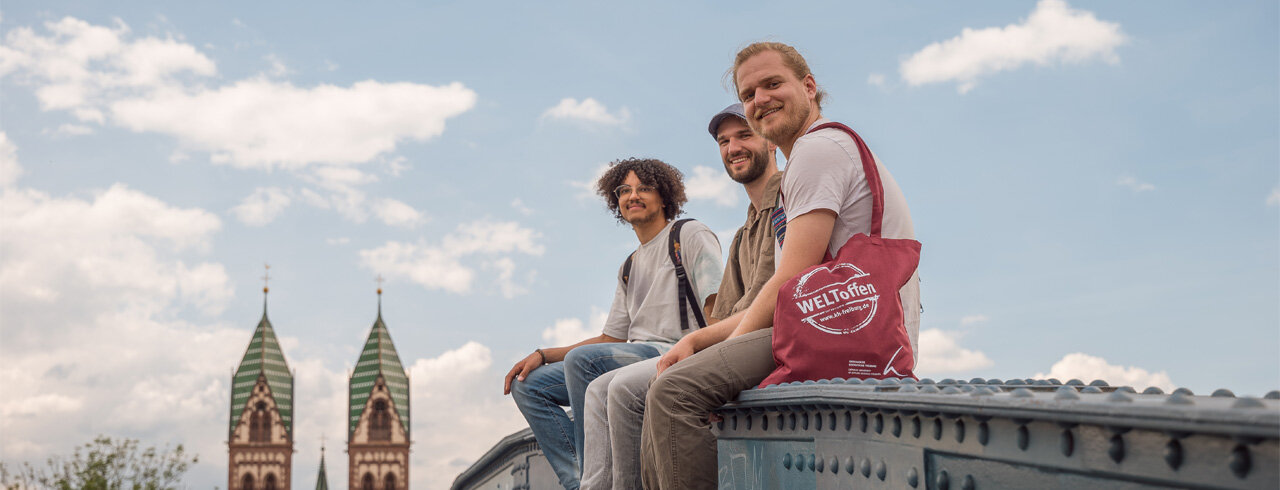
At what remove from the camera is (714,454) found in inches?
114

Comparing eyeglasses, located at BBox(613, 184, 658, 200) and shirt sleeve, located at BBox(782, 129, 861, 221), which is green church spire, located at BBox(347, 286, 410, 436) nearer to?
eyeglasses, located at BBox(613, 184, 658, 200)

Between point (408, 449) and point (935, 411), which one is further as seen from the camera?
point (408, 449)

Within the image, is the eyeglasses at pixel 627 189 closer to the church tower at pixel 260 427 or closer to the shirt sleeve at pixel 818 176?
the shirt sleeve at pixel 818 176

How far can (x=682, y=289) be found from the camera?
4.29 metres

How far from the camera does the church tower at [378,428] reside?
6788 cm

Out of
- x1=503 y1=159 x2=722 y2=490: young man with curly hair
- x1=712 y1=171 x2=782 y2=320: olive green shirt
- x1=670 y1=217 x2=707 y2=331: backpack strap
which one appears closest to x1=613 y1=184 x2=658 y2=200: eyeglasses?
x1=503 y1=159 x2=722 y2=490: young man with curly hair

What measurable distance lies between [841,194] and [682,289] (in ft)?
5.23

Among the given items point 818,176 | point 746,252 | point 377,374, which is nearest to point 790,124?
point 818,176

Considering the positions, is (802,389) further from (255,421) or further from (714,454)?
(255,421)

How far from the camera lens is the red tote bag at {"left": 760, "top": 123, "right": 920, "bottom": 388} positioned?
259 centimetres

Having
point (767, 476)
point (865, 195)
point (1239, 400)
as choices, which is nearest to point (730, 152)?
point (865, 195)

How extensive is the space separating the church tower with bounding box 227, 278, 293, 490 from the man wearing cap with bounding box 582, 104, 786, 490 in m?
69.5

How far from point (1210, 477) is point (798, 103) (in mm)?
1930

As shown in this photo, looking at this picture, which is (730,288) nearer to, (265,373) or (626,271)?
(626,271)
